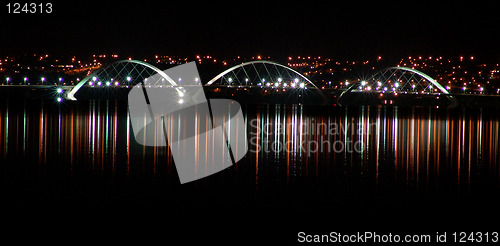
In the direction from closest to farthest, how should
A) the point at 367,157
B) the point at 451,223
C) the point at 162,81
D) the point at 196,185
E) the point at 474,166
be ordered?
the point at 451,223, the point at 196,185, the point at 474,166, the point at 367,157, the point at 162,81

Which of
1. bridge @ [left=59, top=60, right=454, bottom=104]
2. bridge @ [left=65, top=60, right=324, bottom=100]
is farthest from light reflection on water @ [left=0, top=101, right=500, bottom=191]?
bridge @ [left=65, top=60, right=324, bottom=100]

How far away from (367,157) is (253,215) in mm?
10026

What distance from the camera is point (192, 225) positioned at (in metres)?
10.6

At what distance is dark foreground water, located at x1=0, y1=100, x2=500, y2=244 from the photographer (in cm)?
1060

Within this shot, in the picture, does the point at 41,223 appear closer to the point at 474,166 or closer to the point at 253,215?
the point at 253,215

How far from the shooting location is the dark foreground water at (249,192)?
10602 mm

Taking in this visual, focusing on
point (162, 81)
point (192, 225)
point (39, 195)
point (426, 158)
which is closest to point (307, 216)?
point (192, 225)
